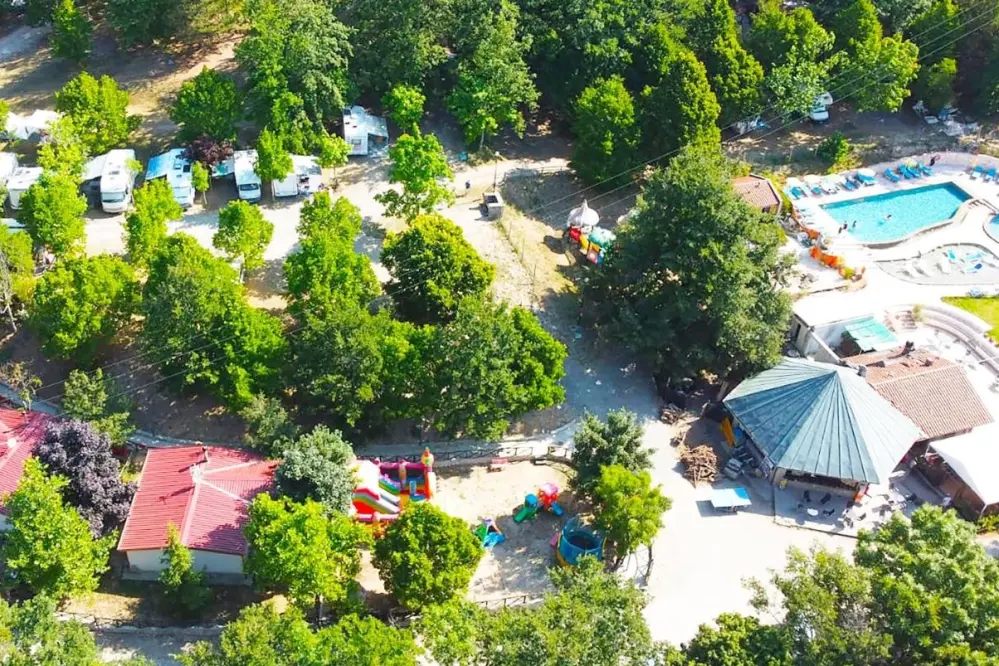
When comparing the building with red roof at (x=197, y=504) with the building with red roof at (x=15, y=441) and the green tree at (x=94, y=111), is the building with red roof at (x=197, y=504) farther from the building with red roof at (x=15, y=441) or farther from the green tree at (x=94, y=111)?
the green tree at (x=94, y=111)

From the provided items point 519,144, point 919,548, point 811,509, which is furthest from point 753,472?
point 519,144

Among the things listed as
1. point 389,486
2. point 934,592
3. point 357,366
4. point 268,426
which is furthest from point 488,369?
point 934,592

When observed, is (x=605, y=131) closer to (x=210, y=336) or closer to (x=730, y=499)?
(x=730, y=499)

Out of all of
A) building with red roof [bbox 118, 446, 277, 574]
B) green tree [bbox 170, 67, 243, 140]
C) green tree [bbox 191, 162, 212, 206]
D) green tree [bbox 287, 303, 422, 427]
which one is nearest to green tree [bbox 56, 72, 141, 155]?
green tree [bbox 170, 67, 243, 140]

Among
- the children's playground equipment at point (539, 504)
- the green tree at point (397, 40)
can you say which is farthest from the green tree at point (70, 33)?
the children's playground equipment at point (539, 504)

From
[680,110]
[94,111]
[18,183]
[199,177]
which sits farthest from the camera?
[680,110]
